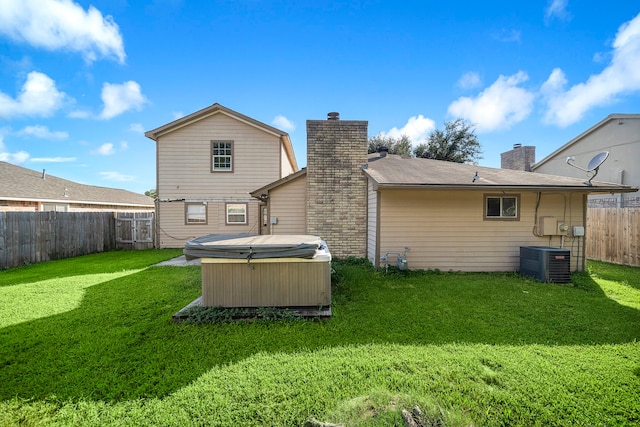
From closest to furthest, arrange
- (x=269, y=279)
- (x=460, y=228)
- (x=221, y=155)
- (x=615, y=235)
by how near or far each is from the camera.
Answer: (x=269, y=279) → (x=460, y=228) → (x=615, y=235) → (x=221, y=155)

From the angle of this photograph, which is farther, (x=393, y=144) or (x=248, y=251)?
(x=393, y=144)

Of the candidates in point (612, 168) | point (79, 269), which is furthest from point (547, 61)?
point (79, 269)

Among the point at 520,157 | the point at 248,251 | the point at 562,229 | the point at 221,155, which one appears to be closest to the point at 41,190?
the point at 221,155

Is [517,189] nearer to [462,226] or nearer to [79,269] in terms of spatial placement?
[462,226]

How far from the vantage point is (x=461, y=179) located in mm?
7574

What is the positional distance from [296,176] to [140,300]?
559 centimetres

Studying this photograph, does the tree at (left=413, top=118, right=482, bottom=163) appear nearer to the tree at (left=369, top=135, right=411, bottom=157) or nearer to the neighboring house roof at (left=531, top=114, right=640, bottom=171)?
the tree at (left=369, top=135, right=411, bottom=157)

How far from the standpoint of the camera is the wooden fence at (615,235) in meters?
8.80

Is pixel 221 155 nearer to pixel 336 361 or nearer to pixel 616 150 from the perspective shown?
pixel 336 361

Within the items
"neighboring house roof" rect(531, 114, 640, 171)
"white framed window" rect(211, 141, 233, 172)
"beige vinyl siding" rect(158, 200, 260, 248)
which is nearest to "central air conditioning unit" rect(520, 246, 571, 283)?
"beige vinyl siding" rect(158, 200, 260, 248)

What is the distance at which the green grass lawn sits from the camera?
2.37 metres

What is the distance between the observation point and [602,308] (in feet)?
16.1

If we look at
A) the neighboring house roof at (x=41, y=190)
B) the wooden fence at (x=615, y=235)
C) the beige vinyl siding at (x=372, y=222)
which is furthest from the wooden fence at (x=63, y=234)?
the wooden fence at (x=615, y=235)

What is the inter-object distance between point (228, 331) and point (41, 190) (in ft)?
60.7
